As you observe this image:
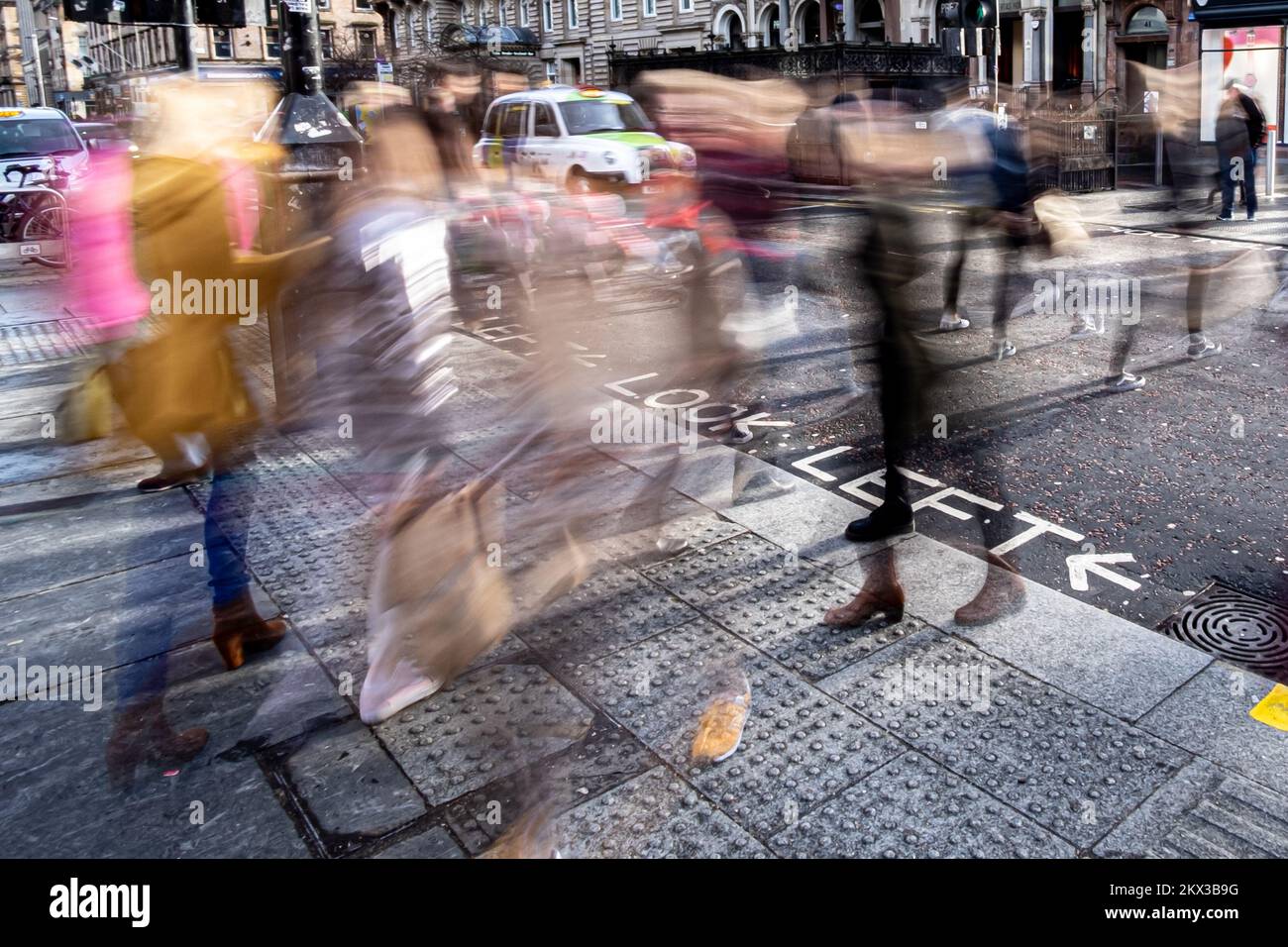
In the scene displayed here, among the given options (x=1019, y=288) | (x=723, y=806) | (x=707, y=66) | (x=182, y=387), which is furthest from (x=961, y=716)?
(x=707, y=66)

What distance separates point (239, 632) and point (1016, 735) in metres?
2.97

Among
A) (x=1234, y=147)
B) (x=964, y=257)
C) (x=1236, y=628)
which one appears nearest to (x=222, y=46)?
(x=1234, y=147)

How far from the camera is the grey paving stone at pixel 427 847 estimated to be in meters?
3.18

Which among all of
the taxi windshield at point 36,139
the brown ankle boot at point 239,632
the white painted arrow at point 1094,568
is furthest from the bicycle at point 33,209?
the white painted arrow at point 1094,568

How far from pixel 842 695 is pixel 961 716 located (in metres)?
0.42

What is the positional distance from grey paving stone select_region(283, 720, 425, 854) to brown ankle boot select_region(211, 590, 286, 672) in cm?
68

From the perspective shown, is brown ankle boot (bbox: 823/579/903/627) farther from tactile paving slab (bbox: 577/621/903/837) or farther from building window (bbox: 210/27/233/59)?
building window (bbox: 210/27/233/59)

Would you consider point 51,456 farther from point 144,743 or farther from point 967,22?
point 967,22

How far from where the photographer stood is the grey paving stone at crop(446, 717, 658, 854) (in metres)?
3.31

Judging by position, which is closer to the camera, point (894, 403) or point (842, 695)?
point (842, 695)

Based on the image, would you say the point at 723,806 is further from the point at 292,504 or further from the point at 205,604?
the point at 292,504

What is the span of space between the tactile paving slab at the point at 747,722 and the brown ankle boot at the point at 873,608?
16.6 inches

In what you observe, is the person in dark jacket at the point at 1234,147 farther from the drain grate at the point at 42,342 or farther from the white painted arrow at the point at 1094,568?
the drain grate at the point at 42,342
